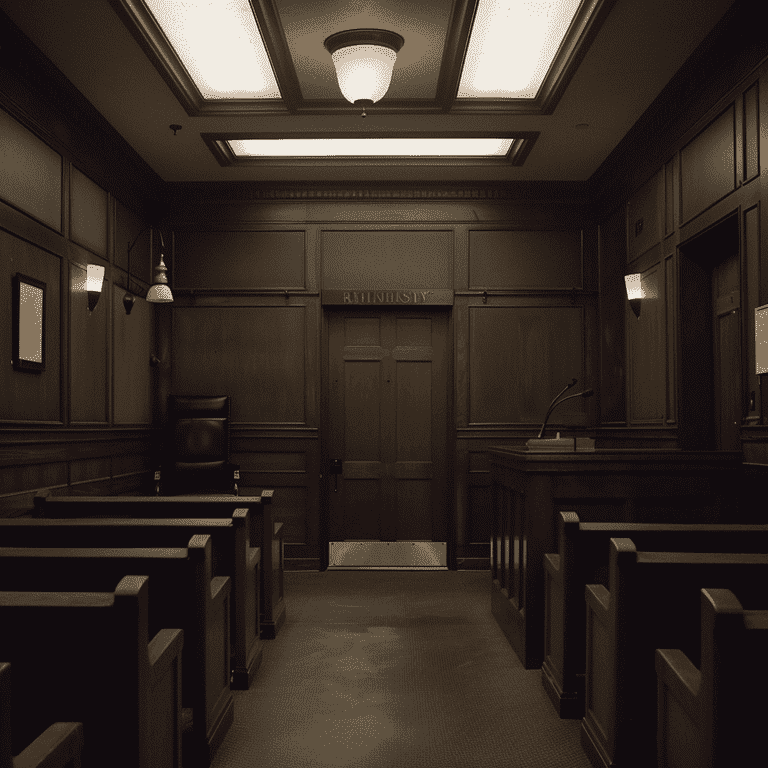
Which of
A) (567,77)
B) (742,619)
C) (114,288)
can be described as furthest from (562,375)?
(742,619)

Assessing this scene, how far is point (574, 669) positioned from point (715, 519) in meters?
1.18

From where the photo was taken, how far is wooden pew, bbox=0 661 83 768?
45.7 inches

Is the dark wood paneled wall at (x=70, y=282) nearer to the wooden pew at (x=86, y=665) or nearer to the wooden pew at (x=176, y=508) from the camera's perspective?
the wooden pew at (x=176, y=508)

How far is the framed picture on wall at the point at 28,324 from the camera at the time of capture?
426 cm

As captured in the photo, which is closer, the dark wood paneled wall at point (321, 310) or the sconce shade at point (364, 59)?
the sconce shade at point (364, 59)

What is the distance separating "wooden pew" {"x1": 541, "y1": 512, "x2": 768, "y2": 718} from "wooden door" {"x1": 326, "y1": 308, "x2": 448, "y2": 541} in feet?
10.9

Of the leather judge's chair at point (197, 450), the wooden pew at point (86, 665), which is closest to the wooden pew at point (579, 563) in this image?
the wooden pew at point (86, 665)

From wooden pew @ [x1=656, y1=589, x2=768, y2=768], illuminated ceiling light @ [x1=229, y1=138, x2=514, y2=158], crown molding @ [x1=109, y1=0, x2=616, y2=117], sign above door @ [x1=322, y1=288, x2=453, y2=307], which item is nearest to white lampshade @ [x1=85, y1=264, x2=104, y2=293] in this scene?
crown molding @ [x1=109, y1=0, x2=616, y2=117]

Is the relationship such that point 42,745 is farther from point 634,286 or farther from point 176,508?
point 634,286

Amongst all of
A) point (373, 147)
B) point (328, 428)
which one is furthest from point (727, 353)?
point (328, 428)

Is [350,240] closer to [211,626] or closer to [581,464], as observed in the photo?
[581,464]

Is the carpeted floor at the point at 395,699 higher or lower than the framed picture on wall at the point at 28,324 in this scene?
lower

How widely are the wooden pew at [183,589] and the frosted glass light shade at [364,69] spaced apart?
2852 mm

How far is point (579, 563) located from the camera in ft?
9.91
